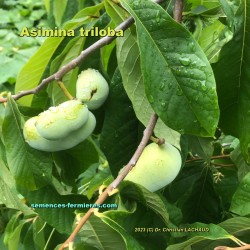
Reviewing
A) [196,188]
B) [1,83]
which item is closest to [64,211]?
[196,188]

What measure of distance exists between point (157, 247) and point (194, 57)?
13.6 inches

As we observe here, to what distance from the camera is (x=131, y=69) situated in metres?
0.83

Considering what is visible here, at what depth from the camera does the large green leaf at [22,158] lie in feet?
2.70

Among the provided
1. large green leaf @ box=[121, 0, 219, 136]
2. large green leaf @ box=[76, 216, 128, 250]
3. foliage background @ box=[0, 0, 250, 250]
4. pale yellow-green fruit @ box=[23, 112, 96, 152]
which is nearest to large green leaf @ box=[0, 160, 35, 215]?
foliage background @ box=[0, 0, 250, 250]

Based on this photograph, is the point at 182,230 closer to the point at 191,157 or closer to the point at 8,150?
the point at 8,150

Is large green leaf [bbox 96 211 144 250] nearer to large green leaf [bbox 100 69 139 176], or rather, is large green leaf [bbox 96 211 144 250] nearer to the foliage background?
the foliage background

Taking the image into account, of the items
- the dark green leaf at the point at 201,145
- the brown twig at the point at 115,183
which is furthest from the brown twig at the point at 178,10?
the dark green leaf at the point at 201,145

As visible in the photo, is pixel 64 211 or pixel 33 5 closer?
pixel 64 211

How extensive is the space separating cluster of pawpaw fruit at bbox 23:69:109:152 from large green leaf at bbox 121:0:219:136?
0.14 metres

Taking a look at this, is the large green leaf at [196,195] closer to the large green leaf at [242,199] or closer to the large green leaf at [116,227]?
the large green leaf at [242,199]

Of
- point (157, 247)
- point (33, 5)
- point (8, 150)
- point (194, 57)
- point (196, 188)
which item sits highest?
point (194, 57)

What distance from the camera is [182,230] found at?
788 millimetres

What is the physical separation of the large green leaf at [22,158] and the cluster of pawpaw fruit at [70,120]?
0.04m

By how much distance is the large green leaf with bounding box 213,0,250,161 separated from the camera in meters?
0.74
